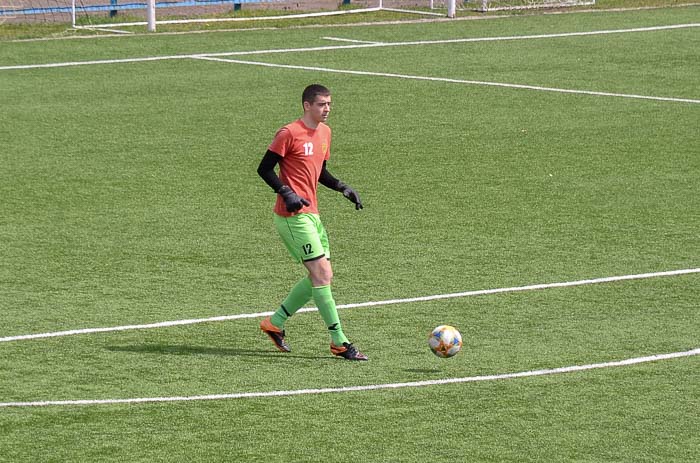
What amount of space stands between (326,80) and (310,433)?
1554 centimetres

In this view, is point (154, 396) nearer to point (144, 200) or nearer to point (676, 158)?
point (144, 200)

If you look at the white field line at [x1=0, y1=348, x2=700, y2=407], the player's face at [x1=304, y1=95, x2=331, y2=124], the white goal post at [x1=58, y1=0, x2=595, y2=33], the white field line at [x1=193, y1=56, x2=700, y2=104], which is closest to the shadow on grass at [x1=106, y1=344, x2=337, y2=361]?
the white field line at [x1=0, y1=348, x2=700, y2=407]

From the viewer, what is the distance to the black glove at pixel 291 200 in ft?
33.5

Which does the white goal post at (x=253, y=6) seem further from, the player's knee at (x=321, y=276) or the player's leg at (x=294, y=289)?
the player's knee at (x=321, y=276)

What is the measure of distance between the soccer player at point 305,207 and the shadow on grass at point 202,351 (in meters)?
0.11

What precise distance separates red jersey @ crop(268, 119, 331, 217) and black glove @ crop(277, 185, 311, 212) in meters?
0.14

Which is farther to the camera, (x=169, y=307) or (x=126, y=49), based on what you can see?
(x=126, y=49)

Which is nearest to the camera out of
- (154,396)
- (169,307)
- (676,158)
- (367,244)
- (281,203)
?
(154,396)

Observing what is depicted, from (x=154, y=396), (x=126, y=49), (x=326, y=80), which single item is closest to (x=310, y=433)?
(x=154, y=396)

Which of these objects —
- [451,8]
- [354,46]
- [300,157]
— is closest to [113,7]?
[354,46]

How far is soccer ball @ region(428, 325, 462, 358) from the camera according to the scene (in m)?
10.2

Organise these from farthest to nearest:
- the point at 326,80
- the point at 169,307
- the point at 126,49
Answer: the point at 126,49, the point at 326,80, the point at 169,307

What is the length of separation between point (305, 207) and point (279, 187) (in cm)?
32

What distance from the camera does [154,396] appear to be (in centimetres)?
959
